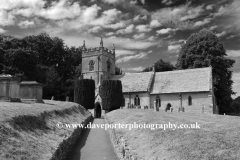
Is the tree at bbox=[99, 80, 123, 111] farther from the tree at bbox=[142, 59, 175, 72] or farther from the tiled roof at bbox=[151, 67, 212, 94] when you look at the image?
the tree at bbox=[142, 59, 175, 72]

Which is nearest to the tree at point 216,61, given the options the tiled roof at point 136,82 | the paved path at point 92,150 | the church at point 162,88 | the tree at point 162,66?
the church at point 162,88

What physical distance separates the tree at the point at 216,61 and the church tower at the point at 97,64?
16353 millimetres

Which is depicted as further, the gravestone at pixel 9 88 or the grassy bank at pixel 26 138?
the gravestone at pixel 9 88

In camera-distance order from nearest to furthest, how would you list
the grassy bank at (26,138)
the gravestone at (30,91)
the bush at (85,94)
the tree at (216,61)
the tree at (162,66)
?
the grassy bank at (26,138), the gravestone at (30,91), the tree at (216,61), the bush at (85,94), the tree at (162,66)

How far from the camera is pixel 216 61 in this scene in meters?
36.4

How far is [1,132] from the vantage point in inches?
290

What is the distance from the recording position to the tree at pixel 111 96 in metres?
35.5

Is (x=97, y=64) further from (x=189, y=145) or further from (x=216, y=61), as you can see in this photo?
(x=189, y=145)

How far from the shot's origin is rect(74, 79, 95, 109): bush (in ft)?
123

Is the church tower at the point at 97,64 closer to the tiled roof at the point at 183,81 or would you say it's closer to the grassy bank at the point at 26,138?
the tiled roof at the point at 183,81

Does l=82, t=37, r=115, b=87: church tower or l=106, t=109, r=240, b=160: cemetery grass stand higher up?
l=82, t=37, r=115, b=87: church tower

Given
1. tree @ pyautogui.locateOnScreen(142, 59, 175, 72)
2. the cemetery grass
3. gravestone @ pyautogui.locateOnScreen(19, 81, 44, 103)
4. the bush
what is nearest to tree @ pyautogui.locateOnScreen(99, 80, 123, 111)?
the bush

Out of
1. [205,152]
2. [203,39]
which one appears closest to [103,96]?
[203,39]

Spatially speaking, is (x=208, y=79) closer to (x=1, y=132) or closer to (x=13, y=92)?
(x=13, y=92)
